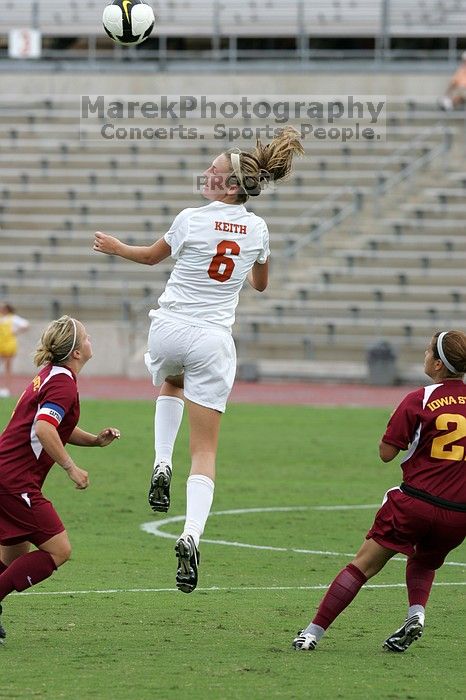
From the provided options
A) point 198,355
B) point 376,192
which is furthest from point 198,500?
point 376,192

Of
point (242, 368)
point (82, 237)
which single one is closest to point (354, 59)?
point (82, 237)

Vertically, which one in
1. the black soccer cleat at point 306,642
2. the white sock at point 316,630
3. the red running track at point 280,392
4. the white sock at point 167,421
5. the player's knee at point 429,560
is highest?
the white sock at point 167,421

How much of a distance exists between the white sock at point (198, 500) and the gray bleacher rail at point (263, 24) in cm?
2336

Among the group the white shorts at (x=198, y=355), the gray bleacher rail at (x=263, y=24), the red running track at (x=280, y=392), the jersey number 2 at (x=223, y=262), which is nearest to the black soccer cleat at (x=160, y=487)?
the white shorts at (x=198, y=355)

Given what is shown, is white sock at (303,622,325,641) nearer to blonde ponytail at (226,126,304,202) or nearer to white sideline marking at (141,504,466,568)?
blonde ponytail at (226,126,304,202)

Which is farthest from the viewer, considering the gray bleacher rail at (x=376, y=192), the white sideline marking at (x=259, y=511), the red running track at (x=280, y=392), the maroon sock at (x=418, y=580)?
the gray bleacher rail at (x=376, y=192)

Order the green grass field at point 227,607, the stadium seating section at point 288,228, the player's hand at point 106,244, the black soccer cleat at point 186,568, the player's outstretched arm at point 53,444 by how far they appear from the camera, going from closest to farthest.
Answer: the green grass field at point 227,607
the player's outstretched arm at point 53,444
the black soccer cleat at point 186,568
the player's hand at point 106,244
the stadium seating section at point 288,228

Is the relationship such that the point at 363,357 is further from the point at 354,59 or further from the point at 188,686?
the point at 188,686

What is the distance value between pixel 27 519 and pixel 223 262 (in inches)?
64.8

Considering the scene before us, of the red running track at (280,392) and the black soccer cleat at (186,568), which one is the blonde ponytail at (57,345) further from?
the red running track at (280,392)

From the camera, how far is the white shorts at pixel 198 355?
703 centimetres

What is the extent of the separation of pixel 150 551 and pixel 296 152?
378cm

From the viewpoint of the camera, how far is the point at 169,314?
7125 mm

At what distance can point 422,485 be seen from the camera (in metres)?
6.45
